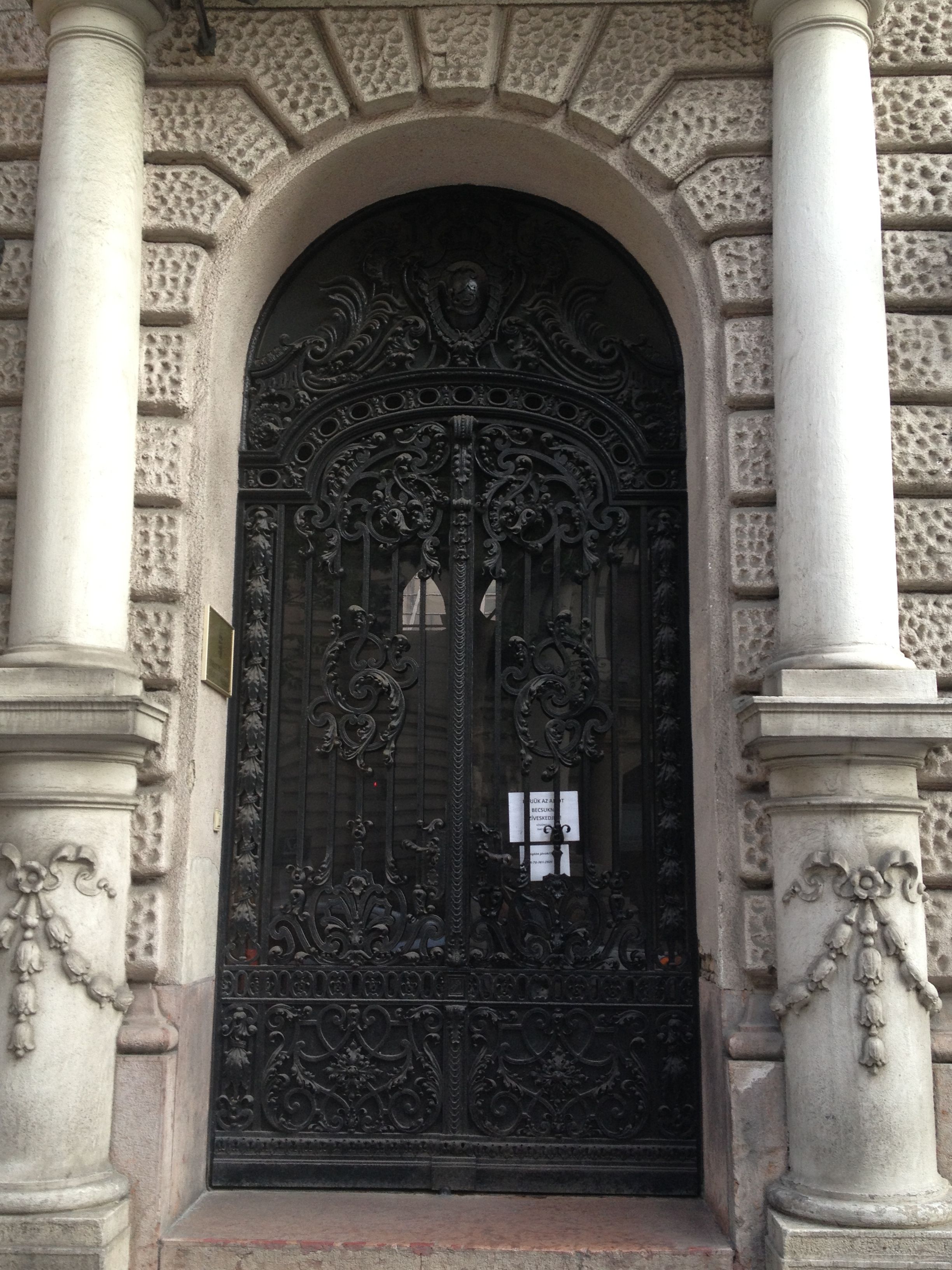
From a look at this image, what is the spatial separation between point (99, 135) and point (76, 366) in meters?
1.03

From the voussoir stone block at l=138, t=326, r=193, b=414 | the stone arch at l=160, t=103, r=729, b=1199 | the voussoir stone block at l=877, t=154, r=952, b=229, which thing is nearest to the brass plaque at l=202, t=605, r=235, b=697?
the stone arch at l=160, t=103, r=729, b=1199

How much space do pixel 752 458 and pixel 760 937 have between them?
1958 millimetres

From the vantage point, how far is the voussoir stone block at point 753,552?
5.21 m

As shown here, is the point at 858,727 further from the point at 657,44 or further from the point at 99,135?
the point at 99,135

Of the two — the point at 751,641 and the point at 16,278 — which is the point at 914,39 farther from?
the point at 16,278

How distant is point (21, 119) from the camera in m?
5.63

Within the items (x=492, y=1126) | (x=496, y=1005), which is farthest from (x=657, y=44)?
(x=492, y=1126)

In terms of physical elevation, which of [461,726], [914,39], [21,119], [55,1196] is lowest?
[55,1196]

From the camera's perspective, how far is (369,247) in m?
6.22

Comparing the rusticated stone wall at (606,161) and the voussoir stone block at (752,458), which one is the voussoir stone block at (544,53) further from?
the voussoir stone block at (752,458)

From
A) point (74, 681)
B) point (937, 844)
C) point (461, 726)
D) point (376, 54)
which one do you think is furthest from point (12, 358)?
point (937, 844)

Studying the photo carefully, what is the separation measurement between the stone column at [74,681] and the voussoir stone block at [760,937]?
2.44 metres

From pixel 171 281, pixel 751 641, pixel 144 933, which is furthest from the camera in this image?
pixel 171 281

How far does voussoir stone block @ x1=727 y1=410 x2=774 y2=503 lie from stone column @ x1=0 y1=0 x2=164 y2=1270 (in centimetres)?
252
